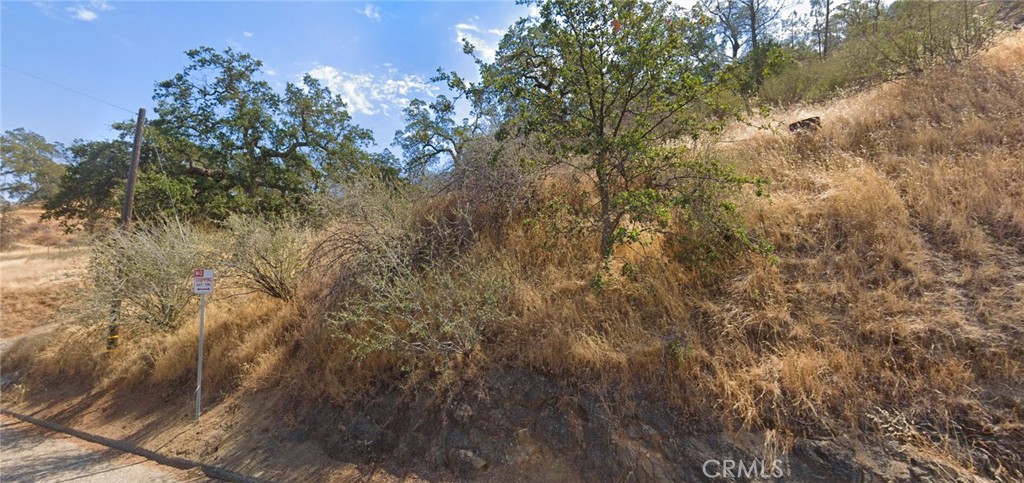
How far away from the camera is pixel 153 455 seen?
247 inches

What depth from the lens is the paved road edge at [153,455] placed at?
5.36 m

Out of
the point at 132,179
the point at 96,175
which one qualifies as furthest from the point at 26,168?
the point at 132,179

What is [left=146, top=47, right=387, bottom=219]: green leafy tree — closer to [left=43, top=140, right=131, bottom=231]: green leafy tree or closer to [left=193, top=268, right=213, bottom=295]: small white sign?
[left=43, top=140, right=131, bottom=231]: green leafy tree

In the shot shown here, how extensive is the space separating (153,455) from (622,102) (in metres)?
8.58

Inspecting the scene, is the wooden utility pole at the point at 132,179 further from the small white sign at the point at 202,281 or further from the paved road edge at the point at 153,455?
the small white sign at the point at 202,281

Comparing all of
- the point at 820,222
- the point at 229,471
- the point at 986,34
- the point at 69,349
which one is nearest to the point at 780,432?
the point at 820,222

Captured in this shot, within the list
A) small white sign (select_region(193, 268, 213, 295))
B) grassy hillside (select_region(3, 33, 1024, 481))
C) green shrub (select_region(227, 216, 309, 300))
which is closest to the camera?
grassy hillside (select_region(3, 33, 1024, 481))

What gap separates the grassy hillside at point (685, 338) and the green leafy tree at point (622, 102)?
32.5 inches

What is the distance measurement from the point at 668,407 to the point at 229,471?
A: 5.55 meters

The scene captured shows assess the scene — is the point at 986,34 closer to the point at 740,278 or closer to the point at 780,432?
the point at 740,278

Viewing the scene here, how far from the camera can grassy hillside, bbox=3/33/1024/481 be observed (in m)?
3.58

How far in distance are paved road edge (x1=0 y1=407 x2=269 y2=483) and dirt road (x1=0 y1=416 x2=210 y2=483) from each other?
68mm

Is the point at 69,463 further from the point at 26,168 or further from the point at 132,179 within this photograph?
the point at 26,168

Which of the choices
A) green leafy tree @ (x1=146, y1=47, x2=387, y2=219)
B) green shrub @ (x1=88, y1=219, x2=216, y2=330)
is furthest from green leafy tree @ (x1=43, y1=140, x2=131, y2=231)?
green shrub @ (x1=88, y1=219, x2=216, y2=330)
